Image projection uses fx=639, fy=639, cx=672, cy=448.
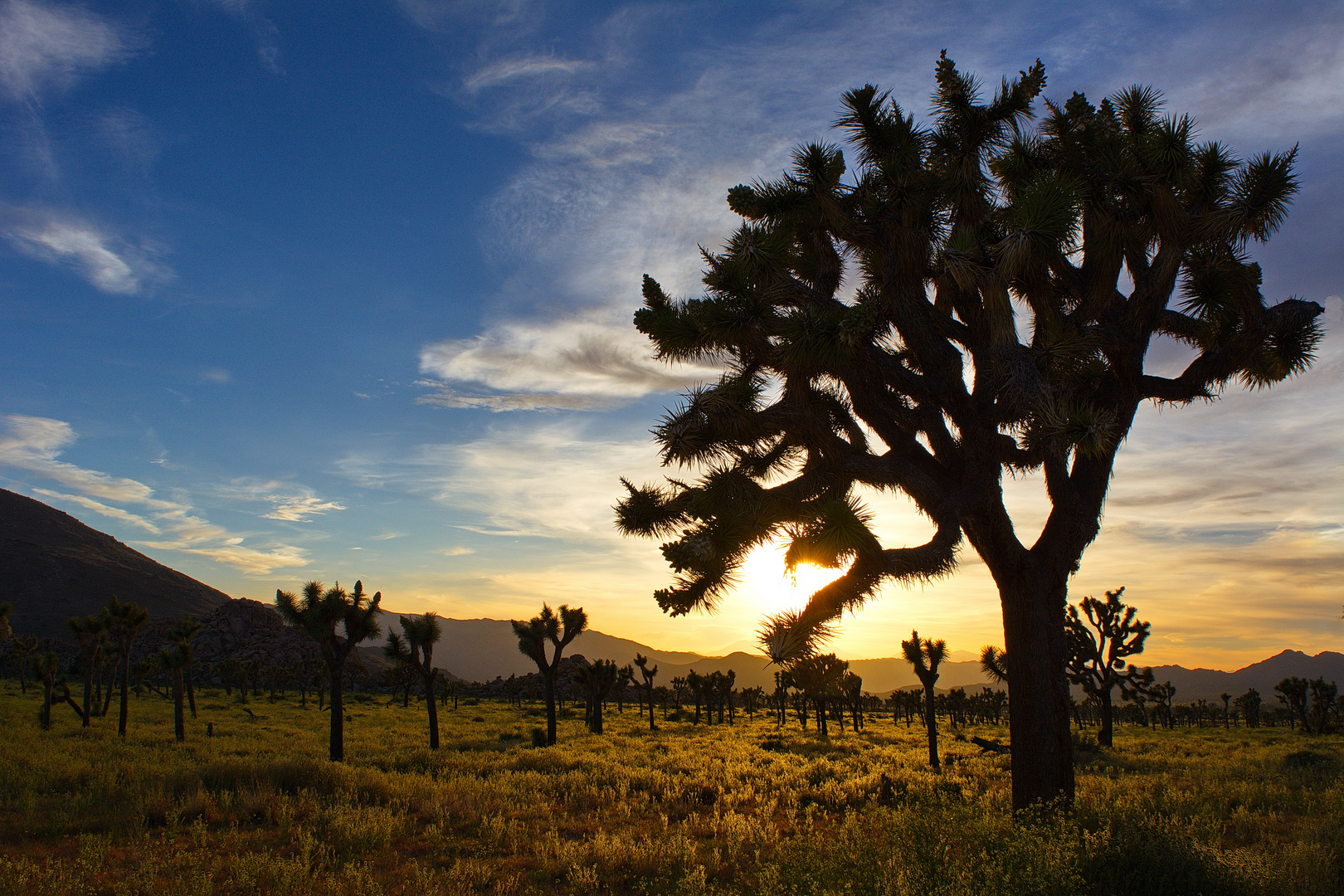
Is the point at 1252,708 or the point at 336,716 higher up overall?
the point at 336,716

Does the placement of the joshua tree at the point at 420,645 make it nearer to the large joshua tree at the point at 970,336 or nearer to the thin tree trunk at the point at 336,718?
the thin tree trunk at the point at 336,718

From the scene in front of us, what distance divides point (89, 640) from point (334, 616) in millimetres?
25405

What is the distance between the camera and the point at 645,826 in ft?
41.1

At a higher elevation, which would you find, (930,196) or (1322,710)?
(930,196)

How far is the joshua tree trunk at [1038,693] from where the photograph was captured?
8453 millimetres

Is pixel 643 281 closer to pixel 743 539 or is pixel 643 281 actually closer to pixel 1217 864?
pixel 743 539

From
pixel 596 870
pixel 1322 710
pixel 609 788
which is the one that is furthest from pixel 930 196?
pixel 1322 710

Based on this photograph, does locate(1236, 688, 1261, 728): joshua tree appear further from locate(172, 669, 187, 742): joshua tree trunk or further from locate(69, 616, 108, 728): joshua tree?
locate(69, 616, 108, 728): joshua tree

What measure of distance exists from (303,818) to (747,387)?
12262 millimetres

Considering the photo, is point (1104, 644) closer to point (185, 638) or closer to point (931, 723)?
point (931, 723)

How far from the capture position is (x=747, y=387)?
8109 millimetres

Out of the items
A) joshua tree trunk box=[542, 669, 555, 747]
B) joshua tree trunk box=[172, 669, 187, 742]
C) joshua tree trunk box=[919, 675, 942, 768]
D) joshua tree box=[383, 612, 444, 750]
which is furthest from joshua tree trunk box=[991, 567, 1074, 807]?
joshua tree trunk box=[172, 669, 187, 742]

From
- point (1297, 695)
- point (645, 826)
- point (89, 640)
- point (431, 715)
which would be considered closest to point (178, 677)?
point (89, 640)

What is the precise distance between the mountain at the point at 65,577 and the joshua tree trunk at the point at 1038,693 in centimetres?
16794
